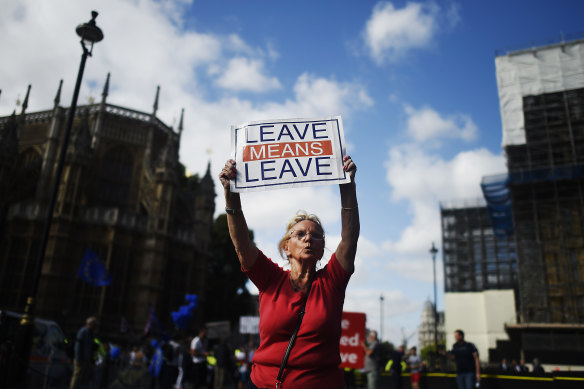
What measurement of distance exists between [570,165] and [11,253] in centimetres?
3489

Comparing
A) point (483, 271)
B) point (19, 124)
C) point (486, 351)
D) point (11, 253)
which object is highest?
point (19, 124)

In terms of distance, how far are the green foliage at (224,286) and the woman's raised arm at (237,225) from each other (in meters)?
36.9

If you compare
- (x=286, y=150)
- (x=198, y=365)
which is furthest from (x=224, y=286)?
(x=286, y=150)

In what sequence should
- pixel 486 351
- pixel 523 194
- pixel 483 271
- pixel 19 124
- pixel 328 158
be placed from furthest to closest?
pixel 483 271, pixel 486 351, pixel 19 124, pixel 523 194, pixel 328 158

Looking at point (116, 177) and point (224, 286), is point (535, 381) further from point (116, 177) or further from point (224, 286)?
point (224, 286)

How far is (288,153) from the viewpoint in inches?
120

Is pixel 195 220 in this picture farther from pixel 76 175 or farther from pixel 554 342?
pixel 554 342

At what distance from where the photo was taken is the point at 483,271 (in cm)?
4484

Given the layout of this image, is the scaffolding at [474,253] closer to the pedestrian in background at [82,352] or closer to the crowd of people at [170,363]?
the crowd of people at [170,363]

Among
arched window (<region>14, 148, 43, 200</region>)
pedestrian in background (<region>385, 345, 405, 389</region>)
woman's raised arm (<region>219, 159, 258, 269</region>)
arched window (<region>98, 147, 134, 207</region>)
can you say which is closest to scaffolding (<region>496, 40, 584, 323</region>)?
pedestrian in background (<region>385, 345, 405, 389</region>)

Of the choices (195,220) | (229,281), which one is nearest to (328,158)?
(195,220)

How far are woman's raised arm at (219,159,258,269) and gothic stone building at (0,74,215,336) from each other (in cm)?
2713

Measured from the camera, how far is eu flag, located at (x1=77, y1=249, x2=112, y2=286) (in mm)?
13500

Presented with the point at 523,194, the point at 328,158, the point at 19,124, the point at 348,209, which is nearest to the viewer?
the point at 348,209
